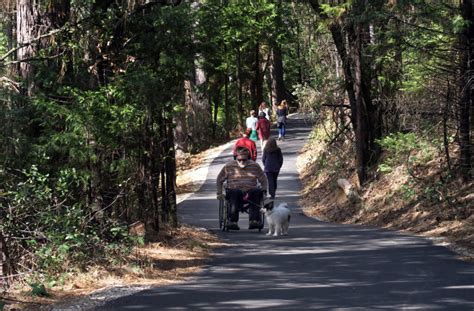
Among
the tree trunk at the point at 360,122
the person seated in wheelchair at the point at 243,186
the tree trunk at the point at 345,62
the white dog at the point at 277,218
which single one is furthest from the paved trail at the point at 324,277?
the tree trunk at the point at 345,62

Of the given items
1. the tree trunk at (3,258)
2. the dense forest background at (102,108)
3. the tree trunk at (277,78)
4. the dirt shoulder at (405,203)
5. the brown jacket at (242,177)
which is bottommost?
the dirt shoulder at (405,203)

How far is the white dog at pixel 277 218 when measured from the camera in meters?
16.3

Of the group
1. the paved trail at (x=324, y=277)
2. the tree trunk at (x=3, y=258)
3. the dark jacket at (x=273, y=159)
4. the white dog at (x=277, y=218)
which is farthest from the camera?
the dark jacket at (x=273, y=159)

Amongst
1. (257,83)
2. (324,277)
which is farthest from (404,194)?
(257,83)

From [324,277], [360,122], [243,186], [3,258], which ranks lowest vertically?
[324,277]

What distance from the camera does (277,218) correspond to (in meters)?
16.4

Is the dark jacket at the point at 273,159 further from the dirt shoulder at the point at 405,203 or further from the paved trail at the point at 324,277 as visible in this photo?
the paved trail at the point at 324,277

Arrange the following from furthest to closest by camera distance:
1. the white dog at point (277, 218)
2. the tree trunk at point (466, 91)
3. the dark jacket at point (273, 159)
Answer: the dark jacket at point (273, 159), the tree trunk at point (466, 91), the white dog at point (277, 218)

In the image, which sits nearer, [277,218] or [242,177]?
[277,218]

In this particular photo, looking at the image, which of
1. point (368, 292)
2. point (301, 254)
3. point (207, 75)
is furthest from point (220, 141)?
point (368, 292)

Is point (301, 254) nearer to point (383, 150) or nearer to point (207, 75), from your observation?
point (383, 150)

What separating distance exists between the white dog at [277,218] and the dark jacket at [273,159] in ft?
19.6

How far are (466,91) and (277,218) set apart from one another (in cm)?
447

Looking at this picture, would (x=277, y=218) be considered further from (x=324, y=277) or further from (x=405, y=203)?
(x=324, y=277)
